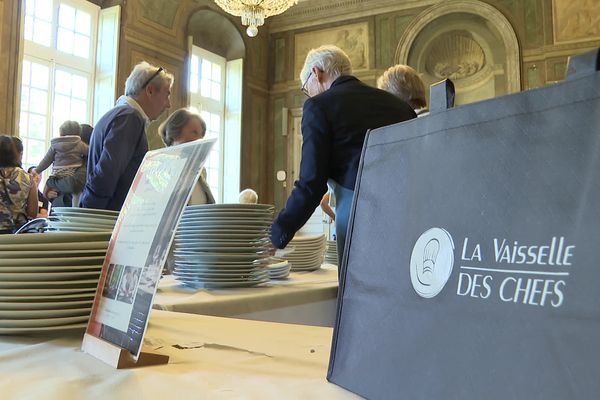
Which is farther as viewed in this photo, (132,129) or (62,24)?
(62,24)

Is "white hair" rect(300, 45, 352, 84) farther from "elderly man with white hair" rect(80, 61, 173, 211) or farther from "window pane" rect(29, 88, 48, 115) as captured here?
"window pane" rect(29, 88, 48, 115)

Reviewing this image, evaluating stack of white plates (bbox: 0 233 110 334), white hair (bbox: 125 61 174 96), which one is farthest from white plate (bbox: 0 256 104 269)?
white hair (bbox: 125 61 174 96)

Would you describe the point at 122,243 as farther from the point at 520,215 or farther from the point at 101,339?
the point at 520,215

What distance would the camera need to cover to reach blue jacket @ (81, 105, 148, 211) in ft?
6.28

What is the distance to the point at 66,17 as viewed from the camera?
6312 millimetres

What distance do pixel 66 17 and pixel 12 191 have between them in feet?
12.6

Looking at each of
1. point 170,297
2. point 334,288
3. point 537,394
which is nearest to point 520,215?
point 537,394

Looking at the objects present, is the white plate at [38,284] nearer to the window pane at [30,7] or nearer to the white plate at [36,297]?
the white plate at [36,297]

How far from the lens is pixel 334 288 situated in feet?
5.10

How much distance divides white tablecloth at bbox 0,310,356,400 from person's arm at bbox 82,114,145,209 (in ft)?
3.81

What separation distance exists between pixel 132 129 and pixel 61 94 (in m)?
4.96

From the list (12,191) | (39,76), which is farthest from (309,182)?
(39,76)

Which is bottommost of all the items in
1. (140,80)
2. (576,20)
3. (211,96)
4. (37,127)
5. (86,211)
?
(86,211)

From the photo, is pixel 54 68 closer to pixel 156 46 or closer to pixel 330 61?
pixel 156 46
